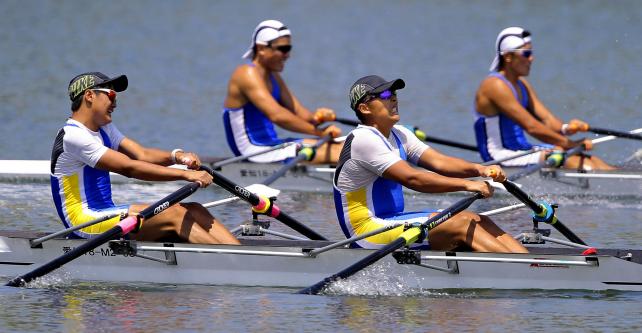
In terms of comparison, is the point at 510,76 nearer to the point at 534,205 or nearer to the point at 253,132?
the point at 253,132

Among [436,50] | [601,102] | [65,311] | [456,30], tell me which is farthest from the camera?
[456,30]

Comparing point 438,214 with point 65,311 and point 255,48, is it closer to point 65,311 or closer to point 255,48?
point 65,311

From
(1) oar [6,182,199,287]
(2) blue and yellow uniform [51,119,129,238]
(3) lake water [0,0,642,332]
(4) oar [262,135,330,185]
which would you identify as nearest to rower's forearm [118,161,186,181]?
(1) oar [6,182,199,287]

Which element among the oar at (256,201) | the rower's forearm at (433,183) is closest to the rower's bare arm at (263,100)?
the oar at (256,201)

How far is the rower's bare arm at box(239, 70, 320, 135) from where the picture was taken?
1920 centimetres

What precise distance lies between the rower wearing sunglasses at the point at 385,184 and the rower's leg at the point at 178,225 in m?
1.17

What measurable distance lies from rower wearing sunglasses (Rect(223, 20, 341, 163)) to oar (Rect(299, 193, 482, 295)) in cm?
684

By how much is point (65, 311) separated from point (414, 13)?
45.6 m

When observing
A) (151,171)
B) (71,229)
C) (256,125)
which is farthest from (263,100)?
(71,229)

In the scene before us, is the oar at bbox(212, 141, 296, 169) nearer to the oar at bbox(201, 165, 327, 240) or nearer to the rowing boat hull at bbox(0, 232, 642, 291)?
the oar at bbox(201, 165, 327, 240)

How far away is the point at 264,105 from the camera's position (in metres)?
19.2

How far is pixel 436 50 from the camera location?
141ft

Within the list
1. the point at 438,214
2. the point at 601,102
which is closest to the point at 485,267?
the point at 438,214

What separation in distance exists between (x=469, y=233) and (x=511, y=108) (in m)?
6.33
